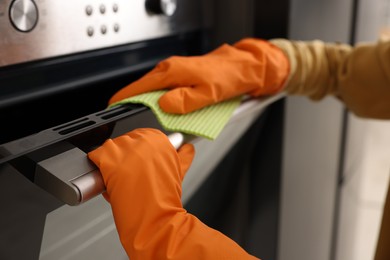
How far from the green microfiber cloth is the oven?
0.01m

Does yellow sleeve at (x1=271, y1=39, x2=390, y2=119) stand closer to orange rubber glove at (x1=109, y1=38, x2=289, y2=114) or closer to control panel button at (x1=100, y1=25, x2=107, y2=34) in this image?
orange rubber glove at (x1=109, y1=38, x2=289, y2=114)

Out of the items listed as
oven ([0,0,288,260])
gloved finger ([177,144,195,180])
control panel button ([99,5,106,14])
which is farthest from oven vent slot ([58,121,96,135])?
control panel button ([99,5,106,14])

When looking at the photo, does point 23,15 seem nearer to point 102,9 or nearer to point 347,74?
point 102,9

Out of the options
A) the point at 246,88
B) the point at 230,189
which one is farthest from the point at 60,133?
the point at 230,189

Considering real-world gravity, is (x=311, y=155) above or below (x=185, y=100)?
below

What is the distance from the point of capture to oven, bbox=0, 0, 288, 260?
373 millimetres

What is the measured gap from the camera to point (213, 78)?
0.57 metres

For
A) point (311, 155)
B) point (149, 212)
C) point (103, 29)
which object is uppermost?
point (103, 29)

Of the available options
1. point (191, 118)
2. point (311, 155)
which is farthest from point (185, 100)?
point (311, 155)

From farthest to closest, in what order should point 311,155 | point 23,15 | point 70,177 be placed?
point 311,155 < point 23,15 < point 70,177

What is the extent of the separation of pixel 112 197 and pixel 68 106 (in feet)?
0.78

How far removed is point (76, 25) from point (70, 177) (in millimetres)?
247

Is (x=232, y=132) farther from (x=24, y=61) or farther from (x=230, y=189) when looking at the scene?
(x=24, y=61)

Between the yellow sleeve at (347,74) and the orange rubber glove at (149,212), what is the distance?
0.42 metres
